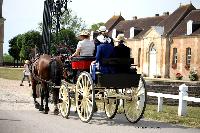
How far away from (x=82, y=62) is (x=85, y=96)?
3.98 ft

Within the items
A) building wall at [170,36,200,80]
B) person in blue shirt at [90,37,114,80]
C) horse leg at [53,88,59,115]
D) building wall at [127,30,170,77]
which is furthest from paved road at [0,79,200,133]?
building wall at [127,30,170,77]

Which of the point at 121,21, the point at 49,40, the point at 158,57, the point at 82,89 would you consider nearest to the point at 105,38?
the point at 82,89

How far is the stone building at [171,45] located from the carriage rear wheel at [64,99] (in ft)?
114

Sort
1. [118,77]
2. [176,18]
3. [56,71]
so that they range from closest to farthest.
Answer: 1. [118,77]
2. [56,71]
3. [176,18]

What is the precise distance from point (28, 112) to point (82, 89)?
2.36 meters

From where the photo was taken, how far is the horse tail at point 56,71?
11.9 m

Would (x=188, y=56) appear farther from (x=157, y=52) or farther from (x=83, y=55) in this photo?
(x=83, y=55)

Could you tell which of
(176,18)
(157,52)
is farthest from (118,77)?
(176,18)

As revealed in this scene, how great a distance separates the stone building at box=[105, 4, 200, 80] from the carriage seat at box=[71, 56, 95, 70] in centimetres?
3460

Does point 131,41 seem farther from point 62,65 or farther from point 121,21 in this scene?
point 62,65

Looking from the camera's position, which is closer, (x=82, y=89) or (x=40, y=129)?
(x=40, y=129)

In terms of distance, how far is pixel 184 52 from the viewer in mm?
47312

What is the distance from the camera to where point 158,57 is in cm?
5050

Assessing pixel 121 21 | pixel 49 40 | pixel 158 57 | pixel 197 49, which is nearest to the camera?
pixel 49 40
